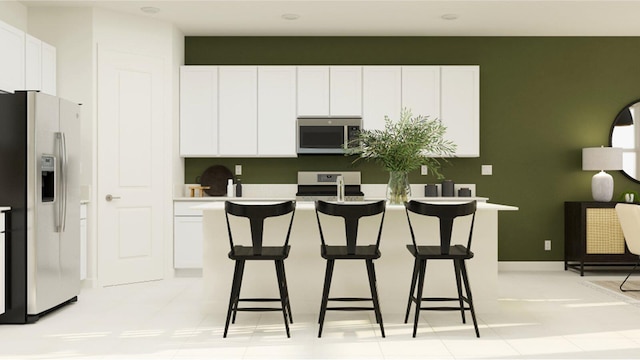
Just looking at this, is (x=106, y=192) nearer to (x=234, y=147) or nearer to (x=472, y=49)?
(x=234, y=147)

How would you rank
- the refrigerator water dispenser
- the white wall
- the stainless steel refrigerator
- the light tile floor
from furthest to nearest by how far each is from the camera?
the white wall < the refrigerator water dispenser < the stainless steel refrigerator < the light tile floor

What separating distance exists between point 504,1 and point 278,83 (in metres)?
2.50

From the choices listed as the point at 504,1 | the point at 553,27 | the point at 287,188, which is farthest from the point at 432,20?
the point at 287,188

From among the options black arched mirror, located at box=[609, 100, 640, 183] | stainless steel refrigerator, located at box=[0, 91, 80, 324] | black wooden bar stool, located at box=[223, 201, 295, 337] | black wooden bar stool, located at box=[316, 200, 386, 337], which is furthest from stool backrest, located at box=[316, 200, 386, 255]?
black arched mirror, located at box=[609, 100, 640, 183]

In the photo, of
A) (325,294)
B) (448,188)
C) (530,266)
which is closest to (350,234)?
(325,294)

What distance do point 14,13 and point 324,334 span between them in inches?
164

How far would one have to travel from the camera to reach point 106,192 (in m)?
5.86

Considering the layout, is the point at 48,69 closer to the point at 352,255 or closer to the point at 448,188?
the point at 352,255

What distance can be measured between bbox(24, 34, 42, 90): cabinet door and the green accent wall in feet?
6.76

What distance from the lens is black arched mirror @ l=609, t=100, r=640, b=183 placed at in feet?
23.1

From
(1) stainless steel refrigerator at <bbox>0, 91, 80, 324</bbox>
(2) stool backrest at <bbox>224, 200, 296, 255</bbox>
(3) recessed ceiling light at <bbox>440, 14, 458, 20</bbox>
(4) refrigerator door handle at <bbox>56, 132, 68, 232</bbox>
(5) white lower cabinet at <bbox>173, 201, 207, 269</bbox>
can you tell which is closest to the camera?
(2) stool backrest at <bbox>224, 200, 296, 255</bbox>

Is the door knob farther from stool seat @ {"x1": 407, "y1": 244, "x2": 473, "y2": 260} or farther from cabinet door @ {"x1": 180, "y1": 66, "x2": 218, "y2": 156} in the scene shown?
stool seat @ {"x1": 407, "y1": 244, "x2": 473, "y2": 260}

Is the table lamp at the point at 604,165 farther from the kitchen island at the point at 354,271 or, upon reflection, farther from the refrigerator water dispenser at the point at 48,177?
the refrigerator water dispenser at the point at 48,177

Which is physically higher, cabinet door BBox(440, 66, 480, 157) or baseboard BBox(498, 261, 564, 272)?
cabinet door BBox(440, 66, 480, 157)
